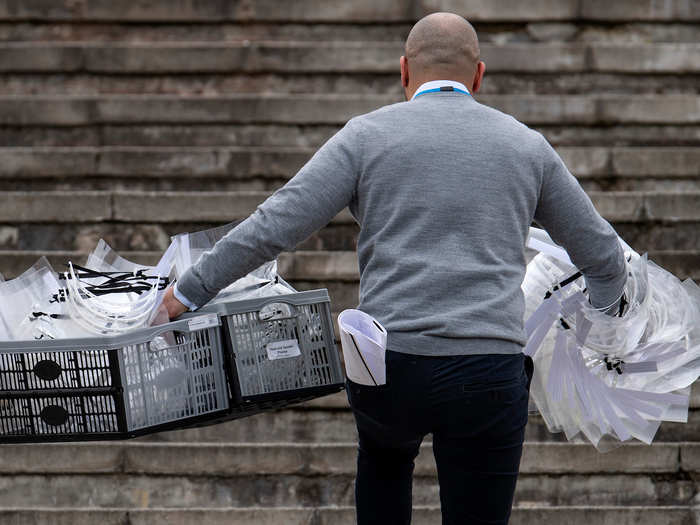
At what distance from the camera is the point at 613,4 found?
233 inches

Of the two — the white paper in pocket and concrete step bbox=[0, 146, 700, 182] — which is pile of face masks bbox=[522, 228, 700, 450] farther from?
concrete step bbox=[0, 146, 700, 182]

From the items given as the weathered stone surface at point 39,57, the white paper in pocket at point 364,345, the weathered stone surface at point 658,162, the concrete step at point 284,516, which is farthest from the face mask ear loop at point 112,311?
the weathered stone surface at point 39,57

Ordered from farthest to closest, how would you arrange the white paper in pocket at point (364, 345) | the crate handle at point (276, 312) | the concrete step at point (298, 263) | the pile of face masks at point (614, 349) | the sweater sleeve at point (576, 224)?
the concrete step at point (298, 263) → the pile of face masks at point (614, 349) → the crate handle at point (276, 312) → the sweater sleeve at point (576, 224) → the white paper in pocket at point (364, 345)

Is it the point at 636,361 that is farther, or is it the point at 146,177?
the point at 146,177

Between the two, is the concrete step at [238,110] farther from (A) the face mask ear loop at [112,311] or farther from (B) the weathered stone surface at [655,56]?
(A) the face mask ear loop at [112,311]

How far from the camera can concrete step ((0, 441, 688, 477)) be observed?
4.27m

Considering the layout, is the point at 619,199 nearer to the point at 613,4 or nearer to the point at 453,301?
the point at 613,4

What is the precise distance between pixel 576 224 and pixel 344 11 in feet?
12.0

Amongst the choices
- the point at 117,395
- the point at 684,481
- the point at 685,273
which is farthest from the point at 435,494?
the point at 117,395

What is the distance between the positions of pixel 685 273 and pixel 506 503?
106 inches

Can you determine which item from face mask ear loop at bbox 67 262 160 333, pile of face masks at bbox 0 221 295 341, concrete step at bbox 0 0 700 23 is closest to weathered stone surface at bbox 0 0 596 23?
concrete step at bbox 0 0 700 23

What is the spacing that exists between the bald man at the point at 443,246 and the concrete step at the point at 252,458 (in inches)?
73.7

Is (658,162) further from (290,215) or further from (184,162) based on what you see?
(290,215)

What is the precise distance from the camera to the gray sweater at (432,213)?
2.30m
